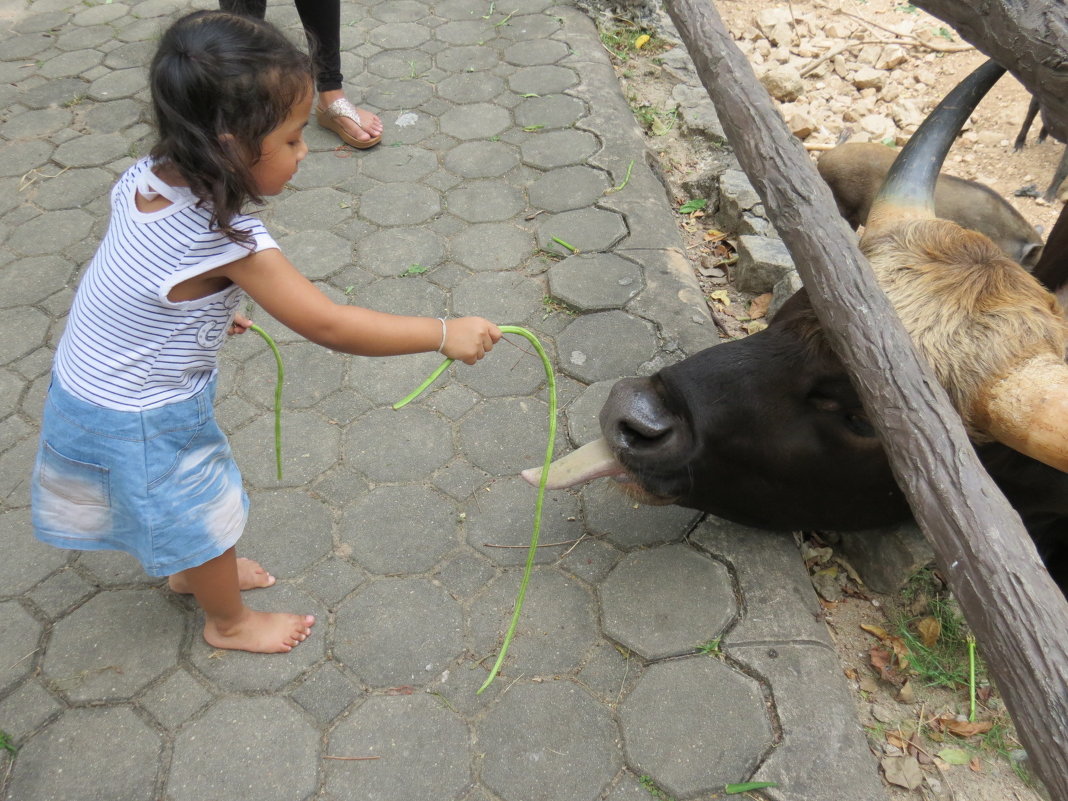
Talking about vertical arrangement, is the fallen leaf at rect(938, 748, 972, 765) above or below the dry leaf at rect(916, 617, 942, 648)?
below

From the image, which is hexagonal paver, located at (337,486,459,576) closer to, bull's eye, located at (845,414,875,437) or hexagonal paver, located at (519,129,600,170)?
bull's eye, located at (845,414,875,437)

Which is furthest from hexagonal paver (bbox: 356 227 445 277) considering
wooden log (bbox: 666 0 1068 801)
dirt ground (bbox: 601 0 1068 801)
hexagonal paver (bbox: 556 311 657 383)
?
wooden log (bbox: 666 0 1068 801)

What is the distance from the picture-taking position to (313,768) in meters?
2.34

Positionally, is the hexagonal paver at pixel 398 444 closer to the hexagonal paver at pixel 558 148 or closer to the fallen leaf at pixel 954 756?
the fallen leaf at pixel 954 756

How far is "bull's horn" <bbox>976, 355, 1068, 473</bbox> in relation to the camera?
1.92 metres

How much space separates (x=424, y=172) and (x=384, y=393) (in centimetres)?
167

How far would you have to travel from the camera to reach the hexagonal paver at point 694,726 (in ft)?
7.66

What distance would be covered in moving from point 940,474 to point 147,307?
5.64 feet

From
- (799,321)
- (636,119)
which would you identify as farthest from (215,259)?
(636,119)

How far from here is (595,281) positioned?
13.1 ft

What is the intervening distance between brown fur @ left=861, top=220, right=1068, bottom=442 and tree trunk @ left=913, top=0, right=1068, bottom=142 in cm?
36

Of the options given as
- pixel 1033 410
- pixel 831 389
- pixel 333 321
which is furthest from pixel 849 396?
pixel 333 321

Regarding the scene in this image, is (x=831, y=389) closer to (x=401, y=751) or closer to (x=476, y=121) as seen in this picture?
(x=401, y=751)

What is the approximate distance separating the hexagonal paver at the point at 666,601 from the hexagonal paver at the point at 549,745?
27cm
